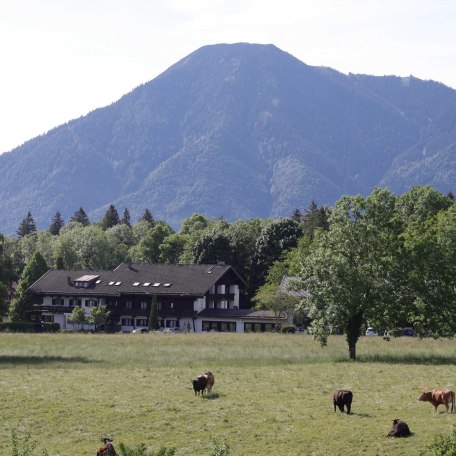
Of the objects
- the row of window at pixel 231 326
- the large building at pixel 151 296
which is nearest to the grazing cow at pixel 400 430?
the row of window at pixel 231 326

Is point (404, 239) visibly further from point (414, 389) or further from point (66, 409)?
point (66, 409)

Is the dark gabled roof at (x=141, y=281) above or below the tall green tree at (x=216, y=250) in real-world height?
below

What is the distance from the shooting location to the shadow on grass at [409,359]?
2116 inches

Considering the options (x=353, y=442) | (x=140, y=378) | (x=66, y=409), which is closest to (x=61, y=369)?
(x=140, y=378)

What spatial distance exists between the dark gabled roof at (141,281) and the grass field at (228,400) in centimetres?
5752

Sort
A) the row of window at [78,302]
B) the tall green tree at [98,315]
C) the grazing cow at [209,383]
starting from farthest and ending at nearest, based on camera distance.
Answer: the row of window at [78,302], the tall green tree at [98,315], the grazing cow at [209,383]

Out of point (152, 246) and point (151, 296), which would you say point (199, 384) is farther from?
point (152, 246)

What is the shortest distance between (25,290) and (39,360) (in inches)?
2926

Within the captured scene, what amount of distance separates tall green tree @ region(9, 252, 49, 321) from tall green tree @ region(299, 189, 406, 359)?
71576mm

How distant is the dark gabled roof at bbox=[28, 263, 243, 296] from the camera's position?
4746 inches

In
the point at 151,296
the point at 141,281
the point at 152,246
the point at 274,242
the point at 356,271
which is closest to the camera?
the point at 356,271

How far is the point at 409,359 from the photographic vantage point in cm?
5591

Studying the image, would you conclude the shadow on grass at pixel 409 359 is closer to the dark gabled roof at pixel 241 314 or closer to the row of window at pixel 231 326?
the dark gabled roof at pixel 241 314

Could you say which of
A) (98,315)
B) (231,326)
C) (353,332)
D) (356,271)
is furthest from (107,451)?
(231,326)
